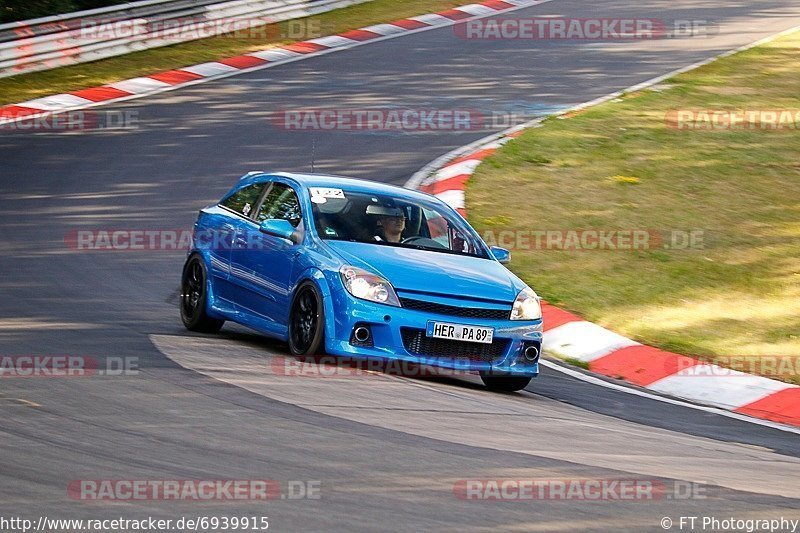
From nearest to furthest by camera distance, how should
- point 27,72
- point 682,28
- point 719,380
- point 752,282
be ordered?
point 719,380 → point 752,282 → point 27,72 → point 682,28

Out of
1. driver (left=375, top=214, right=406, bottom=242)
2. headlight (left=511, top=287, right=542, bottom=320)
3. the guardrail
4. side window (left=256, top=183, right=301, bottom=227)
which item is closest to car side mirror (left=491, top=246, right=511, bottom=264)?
headlight (left=511, top=287, right=542, bottom=320)

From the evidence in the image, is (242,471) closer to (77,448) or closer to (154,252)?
(77,448)

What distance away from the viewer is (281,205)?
11.1m

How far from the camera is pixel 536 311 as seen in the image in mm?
10258

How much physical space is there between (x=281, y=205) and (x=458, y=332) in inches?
85.3

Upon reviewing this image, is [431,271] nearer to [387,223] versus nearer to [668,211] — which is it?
[387,223]

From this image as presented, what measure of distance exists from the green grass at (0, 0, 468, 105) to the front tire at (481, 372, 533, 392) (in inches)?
543

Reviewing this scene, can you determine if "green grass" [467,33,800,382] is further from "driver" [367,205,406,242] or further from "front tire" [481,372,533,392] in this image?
"driver" [367,205,406,242]

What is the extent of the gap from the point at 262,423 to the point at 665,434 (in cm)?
276

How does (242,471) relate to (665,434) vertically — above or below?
above

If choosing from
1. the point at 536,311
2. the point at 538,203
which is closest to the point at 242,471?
the point at 536,311

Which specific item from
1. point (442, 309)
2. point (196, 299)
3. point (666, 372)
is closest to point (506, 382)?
point (442, 309)

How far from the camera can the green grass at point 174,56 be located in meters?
22.8

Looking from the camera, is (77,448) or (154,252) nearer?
(77,448)
